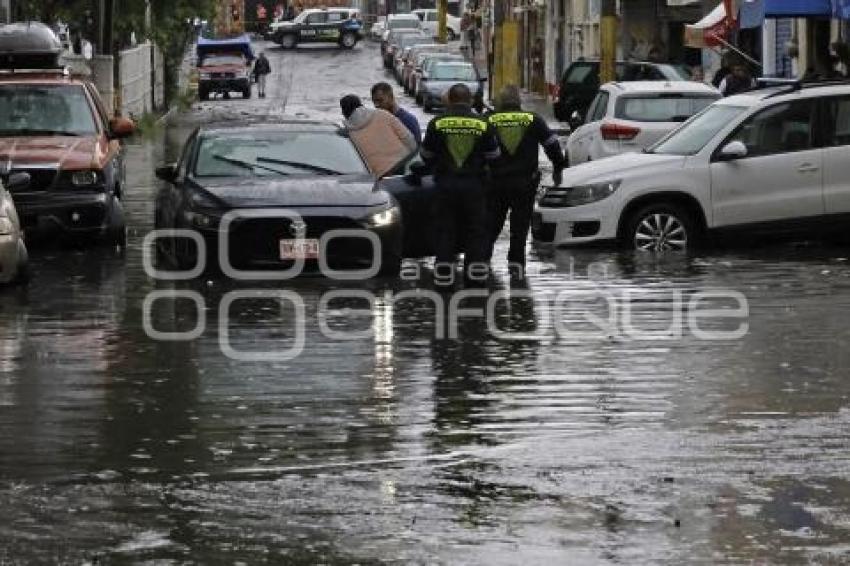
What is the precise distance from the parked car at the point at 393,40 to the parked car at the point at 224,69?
11458 mm

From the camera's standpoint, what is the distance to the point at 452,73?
67000mm

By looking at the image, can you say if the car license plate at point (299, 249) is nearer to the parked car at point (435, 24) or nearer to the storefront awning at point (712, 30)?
the storefront awning at point (712, 30)

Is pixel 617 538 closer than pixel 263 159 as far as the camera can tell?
Yes

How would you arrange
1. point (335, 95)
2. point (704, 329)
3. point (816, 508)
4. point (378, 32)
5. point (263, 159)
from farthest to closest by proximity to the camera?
point (378, 32) → point (335, 95) → point (263, 159) → point (704, 329) → point (816, 508)

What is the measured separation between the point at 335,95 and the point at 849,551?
62610 mm

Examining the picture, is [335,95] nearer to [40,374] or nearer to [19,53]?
[19,53]

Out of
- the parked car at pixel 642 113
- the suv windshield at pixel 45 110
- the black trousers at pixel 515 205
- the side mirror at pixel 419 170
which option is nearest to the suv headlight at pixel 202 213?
the side mirror at pixel 419 170

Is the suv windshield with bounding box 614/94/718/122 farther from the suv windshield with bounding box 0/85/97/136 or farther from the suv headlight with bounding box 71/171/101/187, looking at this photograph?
the suv headlight with bounding box 71/171/101/187

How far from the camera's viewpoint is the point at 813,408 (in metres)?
12.3

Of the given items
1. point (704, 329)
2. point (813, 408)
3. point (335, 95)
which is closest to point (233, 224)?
point (704, 329)

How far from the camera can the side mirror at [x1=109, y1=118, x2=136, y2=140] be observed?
77.2ft

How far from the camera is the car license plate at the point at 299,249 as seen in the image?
18.9 metres

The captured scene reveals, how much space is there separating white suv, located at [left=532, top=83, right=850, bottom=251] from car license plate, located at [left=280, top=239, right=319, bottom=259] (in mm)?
4001

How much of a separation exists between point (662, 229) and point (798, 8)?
1890 centimetres
